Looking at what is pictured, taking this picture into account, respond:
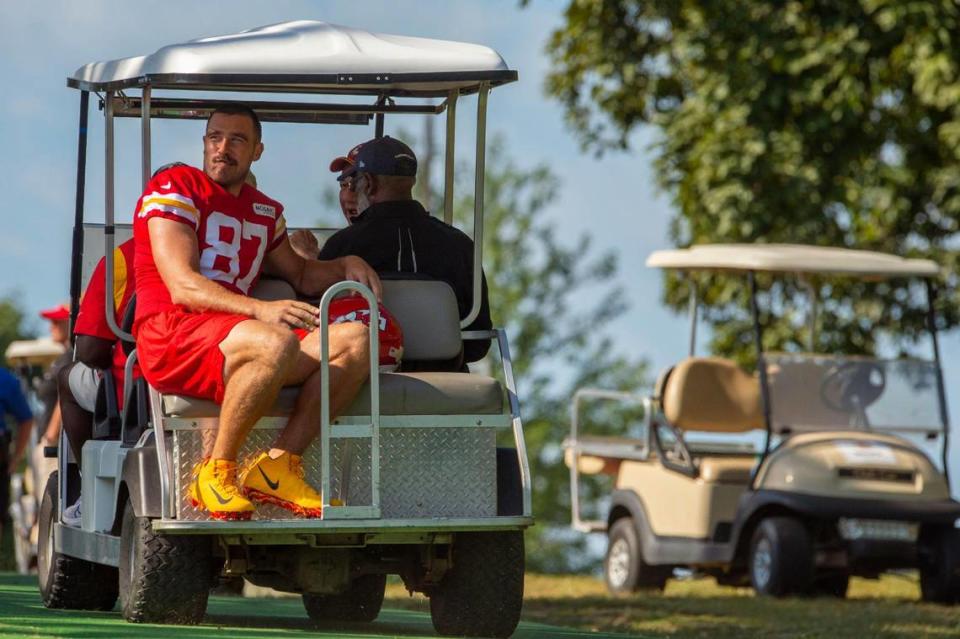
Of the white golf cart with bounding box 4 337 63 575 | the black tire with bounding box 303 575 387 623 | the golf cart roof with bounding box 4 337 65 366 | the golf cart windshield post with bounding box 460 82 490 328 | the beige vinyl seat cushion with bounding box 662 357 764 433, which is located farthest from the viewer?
the golf cart roof with bounding box 4 337 65 366

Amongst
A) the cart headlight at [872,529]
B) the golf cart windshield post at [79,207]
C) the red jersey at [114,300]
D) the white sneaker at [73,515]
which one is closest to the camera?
the red jersey at [114,300]

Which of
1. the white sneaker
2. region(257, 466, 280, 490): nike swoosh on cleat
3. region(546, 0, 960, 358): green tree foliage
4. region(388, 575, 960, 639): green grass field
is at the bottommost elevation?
region(388, 575, 960, 639): green grass field

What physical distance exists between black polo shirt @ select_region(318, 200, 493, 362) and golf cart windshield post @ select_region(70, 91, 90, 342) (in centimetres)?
108

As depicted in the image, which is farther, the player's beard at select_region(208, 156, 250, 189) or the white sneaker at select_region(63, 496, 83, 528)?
the white sneaker at select_region(63, 496, 83, 528)

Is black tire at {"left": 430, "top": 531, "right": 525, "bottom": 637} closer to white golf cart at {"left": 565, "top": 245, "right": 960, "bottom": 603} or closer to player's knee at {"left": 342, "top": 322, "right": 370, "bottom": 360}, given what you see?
player's knee at {"left": 342, "top": 322, "right": 370, "bottom": 360}

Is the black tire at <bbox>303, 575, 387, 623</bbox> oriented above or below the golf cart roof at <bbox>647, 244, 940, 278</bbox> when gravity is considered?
below

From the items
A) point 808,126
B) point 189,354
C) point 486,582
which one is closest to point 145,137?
point 189,354

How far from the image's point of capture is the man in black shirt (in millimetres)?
7781

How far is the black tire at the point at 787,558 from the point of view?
12.4 meters

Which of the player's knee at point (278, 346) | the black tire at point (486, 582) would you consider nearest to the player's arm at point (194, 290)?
the player's knee at point (278, 346)

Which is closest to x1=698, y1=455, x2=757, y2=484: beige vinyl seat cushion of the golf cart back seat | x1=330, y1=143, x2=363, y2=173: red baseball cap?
x1=330, y1=143, x2=363, y2=173: red baseball cap

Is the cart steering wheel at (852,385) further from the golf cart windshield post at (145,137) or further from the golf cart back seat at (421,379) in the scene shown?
the golf cart windshield post at (145,137)

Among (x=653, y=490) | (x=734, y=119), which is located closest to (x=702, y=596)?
(x=653, y=490)

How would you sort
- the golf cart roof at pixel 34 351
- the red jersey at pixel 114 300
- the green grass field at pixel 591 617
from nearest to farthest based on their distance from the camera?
1. the green grass field at pixel 591 617
2. the red jersey at pixel 114 300
3. the golf cart roof at pixel 34 351
